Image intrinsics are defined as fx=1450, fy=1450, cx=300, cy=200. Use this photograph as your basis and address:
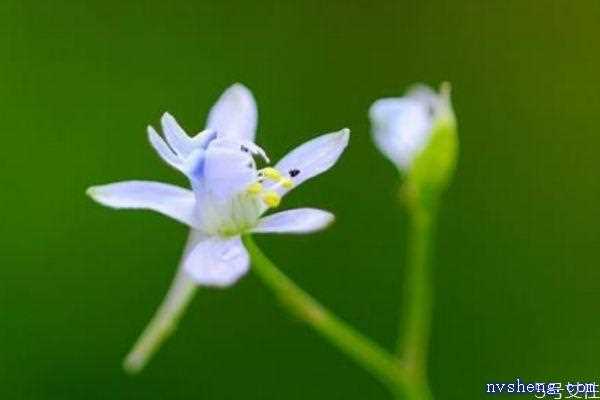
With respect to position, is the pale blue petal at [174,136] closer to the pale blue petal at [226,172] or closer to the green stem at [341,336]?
the pale blue petal at [226,172]

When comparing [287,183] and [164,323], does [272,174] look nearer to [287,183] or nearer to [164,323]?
[287,183]

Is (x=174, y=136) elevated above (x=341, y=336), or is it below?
above

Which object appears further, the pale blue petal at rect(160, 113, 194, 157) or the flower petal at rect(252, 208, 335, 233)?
the pale blue petal at rect(160, 113, 194, 157)

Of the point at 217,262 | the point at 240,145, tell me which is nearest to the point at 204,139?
the point at 240,145

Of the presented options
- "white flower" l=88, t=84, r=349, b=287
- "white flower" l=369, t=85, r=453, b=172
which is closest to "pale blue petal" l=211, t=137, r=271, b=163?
"white flower" l=88, t=84, r=349, b=287

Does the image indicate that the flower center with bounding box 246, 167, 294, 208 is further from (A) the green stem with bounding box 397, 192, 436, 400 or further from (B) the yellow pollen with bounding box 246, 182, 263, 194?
(A) the green stem with bounding box 397, 192, 436, 400

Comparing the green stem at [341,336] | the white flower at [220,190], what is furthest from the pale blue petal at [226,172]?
the green stem at [341,336]

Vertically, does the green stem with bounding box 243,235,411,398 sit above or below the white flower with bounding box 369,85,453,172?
below
